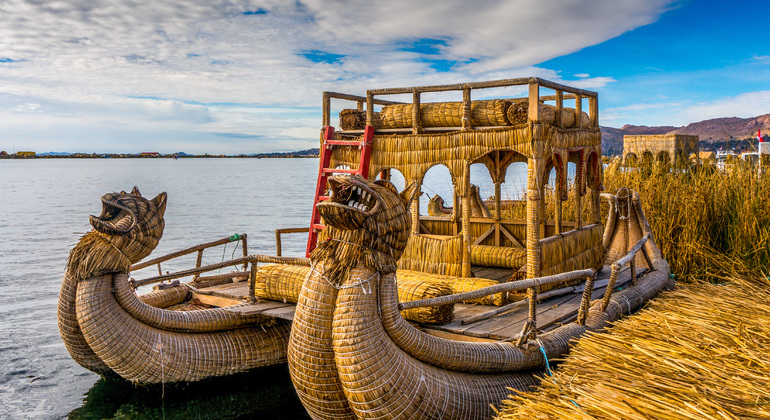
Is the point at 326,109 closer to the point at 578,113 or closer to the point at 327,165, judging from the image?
the point at 327,165

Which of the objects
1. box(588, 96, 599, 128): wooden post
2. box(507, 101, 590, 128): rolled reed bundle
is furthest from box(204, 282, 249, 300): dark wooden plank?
box(588, 96, 599, 128): wooden post

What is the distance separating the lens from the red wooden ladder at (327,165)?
8.80m

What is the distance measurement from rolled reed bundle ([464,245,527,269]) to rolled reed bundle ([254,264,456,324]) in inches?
121

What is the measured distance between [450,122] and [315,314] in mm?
4820

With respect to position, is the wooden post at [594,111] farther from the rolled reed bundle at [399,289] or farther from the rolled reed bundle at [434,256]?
the rolled reed bundle at [399,289]

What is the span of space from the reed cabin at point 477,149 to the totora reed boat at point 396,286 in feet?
0.09

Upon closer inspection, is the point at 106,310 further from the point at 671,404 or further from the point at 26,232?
the point at 26,232

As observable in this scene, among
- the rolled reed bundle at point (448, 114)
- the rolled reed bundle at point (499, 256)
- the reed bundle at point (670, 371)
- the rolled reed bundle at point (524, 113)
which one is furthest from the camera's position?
the rolled reed bundle at point (499, 256)

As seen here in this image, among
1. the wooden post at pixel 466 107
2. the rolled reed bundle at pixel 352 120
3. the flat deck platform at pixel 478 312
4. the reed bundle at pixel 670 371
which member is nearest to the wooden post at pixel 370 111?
the rolled reed bundle at pixel 352 120

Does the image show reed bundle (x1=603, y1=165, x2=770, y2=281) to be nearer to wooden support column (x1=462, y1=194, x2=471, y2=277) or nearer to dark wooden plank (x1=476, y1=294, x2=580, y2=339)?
dark wooden plank (x1=476, y1=294, x2=580, y2=339)

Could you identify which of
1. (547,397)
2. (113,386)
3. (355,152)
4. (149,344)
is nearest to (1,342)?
(113,386)

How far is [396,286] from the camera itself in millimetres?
4629

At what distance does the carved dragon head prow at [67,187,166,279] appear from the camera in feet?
20.9

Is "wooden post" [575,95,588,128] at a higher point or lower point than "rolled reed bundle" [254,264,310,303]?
higher
